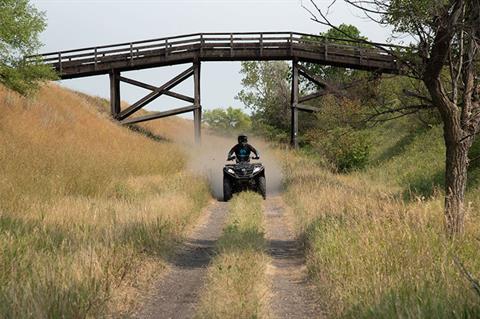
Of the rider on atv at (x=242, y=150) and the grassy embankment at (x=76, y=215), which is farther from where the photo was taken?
the rider on atv at (x=242, y=150)

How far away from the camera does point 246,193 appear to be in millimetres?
17312

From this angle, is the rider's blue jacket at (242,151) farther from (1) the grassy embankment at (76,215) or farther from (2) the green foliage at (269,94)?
(2) the green foliage at (269,94)

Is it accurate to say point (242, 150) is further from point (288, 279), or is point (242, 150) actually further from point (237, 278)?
point (237, 278)

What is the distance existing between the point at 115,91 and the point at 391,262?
27317mm

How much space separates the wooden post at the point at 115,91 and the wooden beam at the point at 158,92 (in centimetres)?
63

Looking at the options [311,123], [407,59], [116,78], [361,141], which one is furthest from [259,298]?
[311,123]

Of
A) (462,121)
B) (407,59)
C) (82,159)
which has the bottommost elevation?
(82,159)

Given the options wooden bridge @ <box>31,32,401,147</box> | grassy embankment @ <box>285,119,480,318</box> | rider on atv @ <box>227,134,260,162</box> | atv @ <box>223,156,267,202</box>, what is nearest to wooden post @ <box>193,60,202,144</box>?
wooden bridge @ <box>31,32,401,147</box>

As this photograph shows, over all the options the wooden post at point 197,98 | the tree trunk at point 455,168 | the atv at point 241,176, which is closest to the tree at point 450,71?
the tree trunk at point 455,168

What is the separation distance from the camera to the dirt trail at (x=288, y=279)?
6220mm

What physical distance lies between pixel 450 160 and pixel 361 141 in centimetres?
1733

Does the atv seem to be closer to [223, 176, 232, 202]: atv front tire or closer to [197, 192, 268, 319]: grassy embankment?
[223, 176, 232, 202]: atv front tire

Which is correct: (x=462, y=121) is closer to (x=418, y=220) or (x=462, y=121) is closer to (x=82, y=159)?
(x=418, y=220)

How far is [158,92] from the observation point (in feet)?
101
